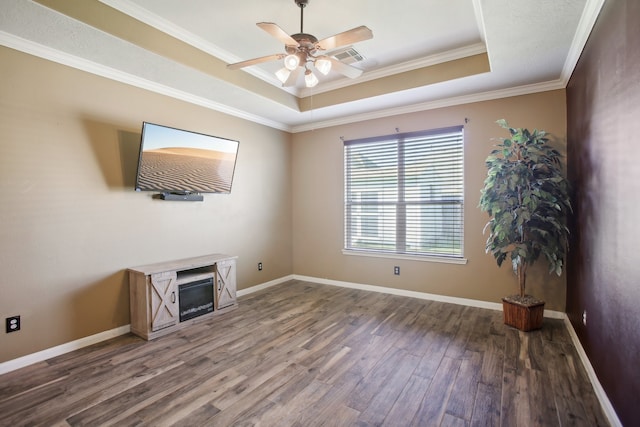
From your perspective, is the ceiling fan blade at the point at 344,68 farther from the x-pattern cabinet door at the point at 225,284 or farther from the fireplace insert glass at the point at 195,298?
the fireplace insert glass at the point at 195,298

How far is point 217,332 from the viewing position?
10.4 feet

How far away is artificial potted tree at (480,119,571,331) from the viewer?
2916 millimetres

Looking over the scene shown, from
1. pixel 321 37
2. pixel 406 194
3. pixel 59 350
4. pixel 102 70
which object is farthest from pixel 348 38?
pixel 59 350

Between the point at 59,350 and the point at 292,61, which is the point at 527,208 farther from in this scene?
the point at 59,350

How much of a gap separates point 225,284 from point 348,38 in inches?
117

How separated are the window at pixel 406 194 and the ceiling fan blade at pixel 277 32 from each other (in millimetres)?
2513

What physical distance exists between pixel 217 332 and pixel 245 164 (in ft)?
Result: 7.90

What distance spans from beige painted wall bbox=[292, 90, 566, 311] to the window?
0.13 meters

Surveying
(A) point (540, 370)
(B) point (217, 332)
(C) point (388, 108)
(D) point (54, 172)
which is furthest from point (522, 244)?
(D) point (54, 172)

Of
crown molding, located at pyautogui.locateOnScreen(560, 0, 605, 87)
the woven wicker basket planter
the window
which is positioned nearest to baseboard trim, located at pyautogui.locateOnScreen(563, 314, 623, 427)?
the woven wicker basket planter

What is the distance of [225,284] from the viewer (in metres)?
3.74

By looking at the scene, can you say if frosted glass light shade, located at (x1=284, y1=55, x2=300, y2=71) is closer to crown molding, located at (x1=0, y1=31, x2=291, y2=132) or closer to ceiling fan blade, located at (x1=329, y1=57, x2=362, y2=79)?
ceiling fan blade, located at (x1=329, y1=57, x2=362, y2=79)

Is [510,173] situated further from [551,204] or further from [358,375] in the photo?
[358,375]

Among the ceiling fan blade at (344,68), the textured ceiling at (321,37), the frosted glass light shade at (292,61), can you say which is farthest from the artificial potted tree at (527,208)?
the frosted glass light shade at (292,61)
